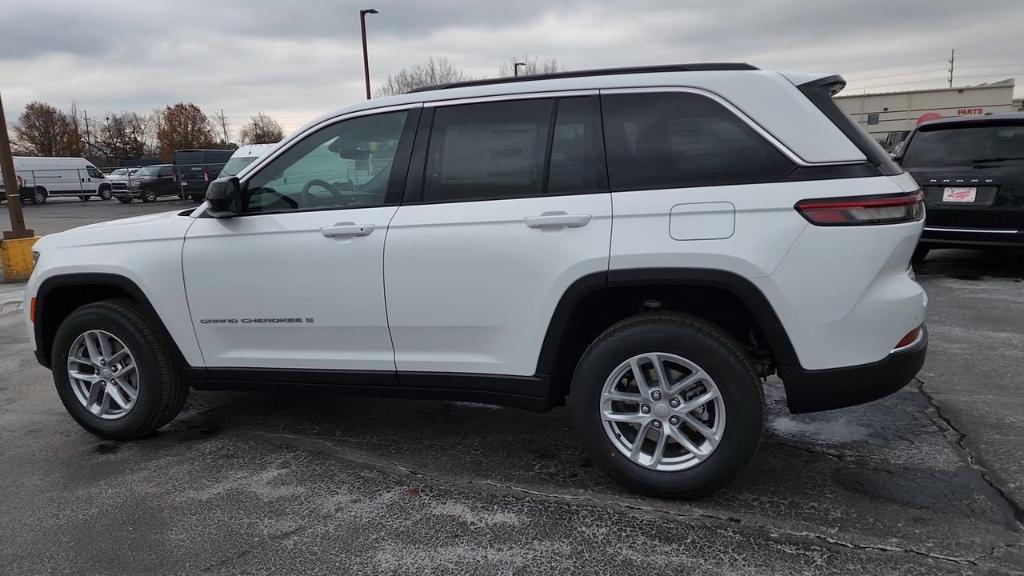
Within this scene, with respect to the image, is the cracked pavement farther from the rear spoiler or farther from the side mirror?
the rear spoiler

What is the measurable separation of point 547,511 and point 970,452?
215cm

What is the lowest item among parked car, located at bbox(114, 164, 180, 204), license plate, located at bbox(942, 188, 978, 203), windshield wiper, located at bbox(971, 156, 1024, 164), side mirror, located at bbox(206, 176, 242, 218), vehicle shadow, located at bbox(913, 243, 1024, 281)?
vehicle shadow, located at bbox(913, 243, 1024, 281)

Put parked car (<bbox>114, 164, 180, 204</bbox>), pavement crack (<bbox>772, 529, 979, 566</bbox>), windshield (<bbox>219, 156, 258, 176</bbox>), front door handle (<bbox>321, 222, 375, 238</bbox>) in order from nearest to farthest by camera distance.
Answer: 1. pavement crack (<bbox>772, 529, 979, 566</bbox>)
2. front door handle (<bbox>321, 222, 375, 238</bbox>)
3. windshield (<bbox>219, 156, 258, 176</bbox>)
4. parked car (<bbox>114, 164, 180, 204</bbox>)

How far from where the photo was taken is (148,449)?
397 cm

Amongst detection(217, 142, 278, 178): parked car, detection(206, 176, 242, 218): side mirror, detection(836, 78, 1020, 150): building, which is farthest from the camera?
detection(836, 78, 1020, 150): building

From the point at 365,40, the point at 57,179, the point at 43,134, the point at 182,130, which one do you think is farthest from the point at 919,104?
the point at 43,134

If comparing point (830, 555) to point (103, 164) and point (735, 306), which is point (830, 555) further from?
point (103, 164)

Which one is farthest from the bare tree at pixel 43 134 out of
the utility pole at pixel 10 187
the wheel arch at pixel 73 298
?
the wheel arch at pixel 73 298

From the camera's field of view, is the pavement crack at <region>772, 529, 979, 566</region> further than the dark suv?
No

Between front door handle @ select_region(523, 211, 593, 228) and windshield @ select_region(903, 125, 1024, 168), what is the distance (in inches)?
235

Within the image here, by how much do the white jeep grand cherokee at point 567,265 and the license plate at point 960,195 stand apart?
197 inches

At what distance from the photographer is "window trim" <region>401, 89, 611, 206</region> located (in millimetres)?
3127

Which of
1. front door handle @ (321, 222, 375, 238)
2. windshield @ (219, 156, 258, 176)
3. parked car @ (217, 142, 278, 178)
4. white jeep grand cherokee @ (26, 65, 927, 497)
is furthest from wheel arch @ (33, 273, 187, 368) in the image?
parked car @ (217, 142, 278, 178)

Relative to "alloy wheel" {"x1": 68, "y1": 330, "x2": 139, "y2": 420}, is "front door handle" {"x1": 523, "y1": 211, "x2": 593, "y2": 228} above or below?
above
